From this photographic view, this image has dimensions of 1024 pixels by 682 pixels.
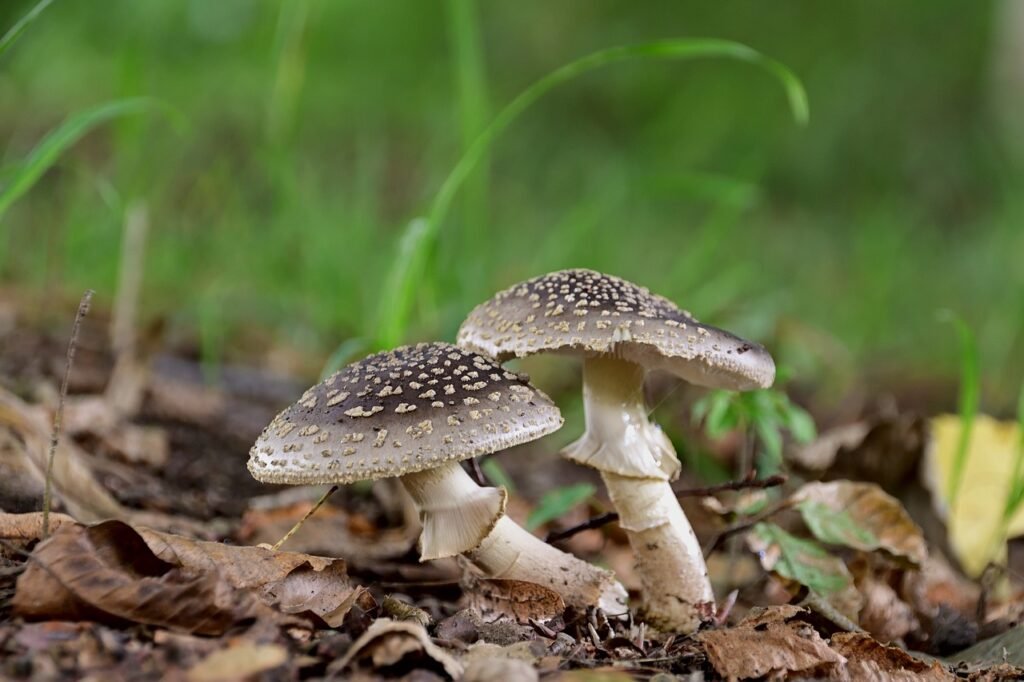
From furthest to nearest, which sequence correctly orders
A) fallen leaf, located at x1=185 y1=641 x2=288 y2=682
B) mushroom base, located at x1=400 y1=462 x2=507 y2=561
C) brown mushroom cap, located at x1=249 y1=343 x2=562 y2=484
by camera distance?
mushroom base, located at x1=400 y1=462 x2=507 y2=561 → brown mushroom cap, located at x1=249 y1=343 x2=562 y2=484 → fallen leaf, located at x1=185 y1=641 x2=288 y2=682

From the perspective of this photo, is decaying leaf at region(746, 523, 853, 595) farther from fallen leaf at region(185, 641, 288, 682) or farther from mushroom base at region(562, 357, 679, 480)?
fallen leaf at region(185, 641, 288, 682)

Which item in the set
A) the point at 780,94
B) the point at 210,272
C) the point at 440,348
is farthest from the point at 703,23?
the point at 440,348

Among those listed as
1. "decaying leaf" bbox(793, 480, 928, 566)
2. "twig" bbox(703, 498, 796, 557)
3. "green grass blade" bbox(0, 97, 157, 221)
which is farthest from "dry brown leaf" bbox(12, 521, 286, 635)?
"decaying leaf" bbox(793, 480, 928, 566)

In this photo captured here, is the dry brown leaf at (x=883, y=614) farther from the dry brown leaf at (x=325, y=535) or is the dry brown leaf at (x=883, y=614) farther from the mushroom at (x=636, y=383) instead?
the dry brown leaf at (x=325, y=535)

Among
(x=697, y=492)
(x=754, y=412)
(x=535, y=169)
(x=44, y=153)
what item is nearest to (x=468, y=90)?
(x=44, y=153)

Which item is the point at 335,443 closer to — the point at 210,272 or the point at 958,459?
Result: the point at 958,459

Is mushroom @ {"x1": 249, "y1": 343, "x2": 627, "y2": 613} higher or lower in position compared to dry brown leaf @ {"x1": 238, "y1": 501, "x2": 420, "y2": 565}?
higher
